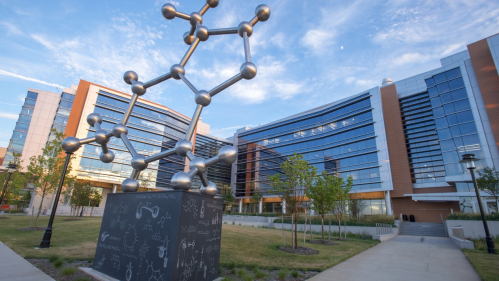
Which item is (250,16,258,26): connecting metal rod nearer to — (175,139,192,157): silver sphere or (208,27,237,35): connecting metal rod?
(208,27,237,35): connecting metal rod

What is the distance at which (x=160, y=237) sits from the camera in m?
4.77

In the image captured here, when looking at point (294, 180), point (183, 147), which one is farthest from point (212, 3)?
point (294, 180)

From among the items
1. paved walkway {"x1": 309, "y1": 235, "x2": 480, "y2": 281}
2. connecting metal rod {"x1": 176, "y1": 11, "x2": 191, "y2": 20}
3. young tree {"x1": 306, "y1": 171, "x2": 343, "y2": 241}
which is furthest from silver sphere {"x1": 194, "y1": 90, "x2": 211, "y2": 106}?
young tree {"x1": 306, "y1": 171, "x2": 343, "y2": 241}

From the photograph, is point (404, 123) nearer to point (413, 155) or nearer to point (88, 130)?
point (413, 155)

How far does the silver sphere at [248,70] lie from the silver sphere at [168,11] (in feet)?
10.5

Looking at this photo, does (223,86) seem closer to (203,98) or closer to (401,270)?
(203,98)

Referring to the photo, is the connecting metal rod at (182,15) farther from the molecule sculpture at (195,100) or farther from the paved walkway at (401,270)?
the paved walkway at (401,270)

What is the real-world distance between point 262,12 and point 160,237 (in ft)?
20.1

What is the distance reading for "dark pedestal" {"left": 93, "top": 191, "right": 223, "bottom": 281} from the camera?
181 inches

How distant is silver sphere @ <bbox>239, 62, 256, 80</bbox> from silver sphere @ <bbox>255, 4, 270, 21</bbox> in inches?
69.2

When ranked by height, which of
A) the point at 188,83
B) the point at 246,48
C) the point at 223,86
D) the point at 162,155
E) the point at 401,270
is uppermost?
the point at 246,48

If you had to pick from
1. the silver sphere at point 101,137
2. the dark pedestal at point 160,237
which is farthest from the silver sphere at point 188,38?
the dark pedestal at point 160,237

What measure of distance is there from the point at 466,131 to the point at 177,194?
4096 cm

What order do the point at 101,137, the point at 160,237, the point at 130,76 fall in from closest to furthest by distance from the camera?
1. the point at 160,237
2. the point at 101,137
3. the point at 130,76
